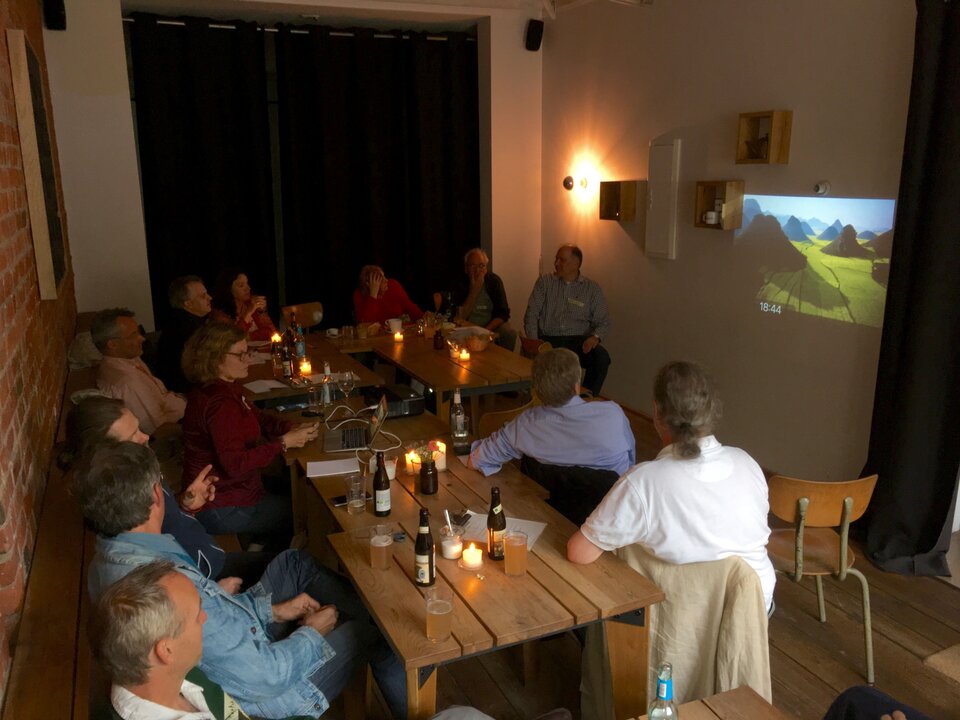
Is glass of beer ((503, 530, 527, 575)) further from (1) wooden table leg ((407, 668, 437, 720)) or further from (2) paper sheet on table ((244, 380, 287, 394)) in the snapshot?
(2) paper sheet on table ((244, 380, 287, 394))

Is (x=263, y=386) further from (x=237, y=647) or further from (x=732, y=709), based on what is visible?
(x=732, y=709)

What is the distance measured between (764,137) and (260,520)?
3.47 meters

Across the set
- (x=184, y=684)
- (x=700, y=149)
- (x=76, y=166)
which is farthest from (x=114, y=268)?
(x=184, y=684)

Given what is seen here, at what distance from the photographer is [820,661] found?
2961mm

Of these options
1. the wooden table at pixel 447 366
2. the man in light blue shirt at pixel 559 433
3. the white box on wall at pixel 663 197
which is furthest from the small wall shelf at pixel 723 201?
the man in light blue shirt at pixel 559 433

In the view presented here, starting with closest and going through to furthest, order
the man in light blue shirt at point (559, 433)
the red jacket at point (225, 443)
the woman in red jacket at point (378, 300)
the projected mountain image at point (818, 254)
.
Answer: the man in light blue shirt at point (559, 433) < the red jacket at point (225, 443) < the projected mountain image at point (818, 254) < the woman in red jacket at point (378, 300)

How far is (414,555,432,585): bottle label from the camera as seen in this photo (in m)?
2.13

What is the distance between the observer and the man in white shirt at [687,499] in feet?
6.91

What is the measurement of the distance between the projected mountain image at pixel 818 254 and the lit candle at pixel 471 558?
8.92ft

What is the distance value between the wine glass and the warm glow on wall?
2.90m

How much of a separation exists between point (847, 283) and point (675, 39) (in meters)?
2.15

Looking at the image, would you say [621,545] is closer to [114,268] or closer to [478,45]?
[114,268]

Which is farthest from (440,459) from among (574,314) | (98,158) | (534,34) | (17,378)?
(534,34)

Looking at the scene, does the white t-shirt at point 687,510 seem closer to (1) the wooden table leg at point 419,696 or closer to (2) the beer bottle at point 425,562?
(2) the beer bottle at point 425,562
